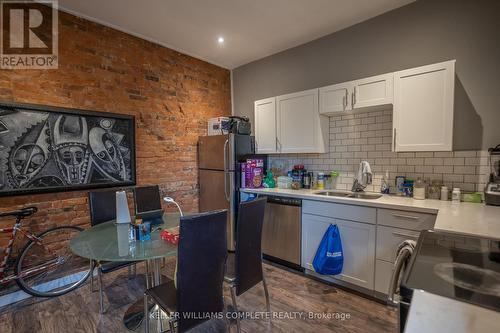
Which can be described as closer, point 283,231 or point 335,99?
point 335,99

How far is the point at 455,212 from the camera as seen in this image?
182 centimetres

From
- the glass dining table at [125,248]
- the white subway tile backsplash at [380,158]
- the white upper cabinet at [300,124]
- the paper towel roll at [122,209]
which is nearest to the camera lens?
the glass dining table at [125,248]

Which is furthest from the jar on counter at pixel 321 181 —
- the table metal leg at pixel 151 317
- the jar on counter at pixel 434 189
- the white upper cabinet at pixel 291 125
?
the table metal leg at pixel 151 317

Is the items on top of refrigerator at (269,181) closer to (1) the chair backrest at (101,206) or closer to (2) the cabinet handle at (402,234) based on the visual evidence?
(2) the cabinet handle at (402,234)

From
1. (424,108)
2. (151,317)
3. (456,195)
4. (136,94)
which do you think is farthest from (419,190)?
(136,94)

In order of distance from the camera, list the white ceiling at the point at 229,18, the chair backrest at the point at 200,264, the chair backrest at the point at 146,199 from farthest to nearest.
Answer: the white ceiling at the point at 229,18
the chair backrest at the point at 146,199
the chair backrest at the point at 200,264

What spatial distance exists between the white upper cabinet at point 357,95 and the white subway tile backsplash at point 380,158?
295mm

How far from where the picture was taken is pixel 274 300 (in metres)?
2.25

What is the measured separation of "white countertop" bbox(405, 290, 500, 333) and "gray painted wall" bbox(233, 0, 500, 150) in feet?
7.20

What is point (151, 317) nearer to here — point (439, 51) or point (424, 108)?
point (424, 108)

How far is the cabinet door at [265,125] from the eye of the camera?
11.0ft

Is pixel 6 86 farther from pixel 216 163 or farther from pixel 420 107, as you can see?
pixel 420 107

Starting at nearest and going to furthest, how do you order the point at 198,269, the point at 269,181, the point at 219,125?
the point at 198,269, the point at 269,181, the point at 219,125

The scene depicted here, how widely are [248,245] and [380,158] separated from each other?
187cm
